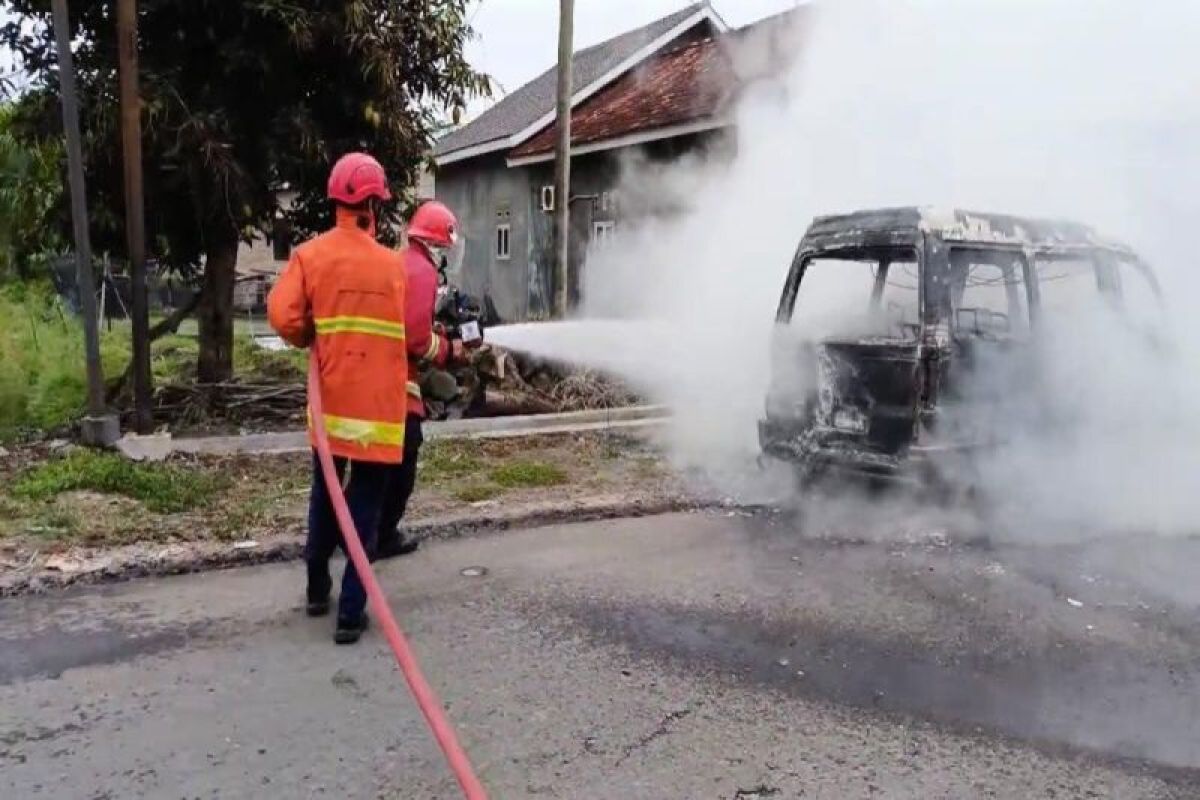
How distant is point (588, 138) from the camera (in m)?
14.3

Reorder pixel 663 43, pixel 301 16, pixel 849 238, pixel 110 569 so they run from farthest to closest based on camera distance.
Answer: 1. pixel 663 43
2. pixel 301 16
3. pixel 849 238
4. pixel 110 569

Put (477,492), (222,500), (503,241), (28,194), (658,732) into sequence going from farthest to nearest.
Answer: (503,241) < (28,194) < (477,492) < (222,500) < (658,732)

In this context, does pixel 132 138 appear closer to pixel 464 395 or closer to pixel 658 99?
pixel 464 395

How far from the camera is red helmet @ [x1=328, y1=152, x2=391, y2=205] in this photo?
399 centimetres

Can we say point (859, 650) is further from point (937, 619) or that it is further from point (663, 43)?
point (663, 43)

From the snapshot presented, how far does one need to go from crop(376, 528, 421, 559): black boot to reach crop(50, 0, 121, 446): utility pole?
2693 millimetres

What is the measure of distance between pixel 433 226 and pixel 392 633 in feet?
7.58

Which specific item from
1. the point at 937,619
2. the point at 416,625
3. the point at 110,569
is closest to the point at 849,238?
the point at 937,619

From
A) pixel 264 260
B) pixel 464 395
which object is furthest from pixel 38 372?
pixel 264 260

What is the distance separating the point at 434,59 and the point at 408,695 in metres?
6.29

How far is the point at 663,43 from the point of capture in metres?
16.9

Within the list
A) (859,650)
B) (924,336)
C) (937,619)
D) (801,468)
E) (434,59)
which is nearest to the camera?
(859,650)

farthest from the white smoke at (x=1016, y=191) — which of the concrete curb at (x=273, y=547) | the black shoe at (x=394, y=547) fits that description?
the black shoe at (x=394, y=547)

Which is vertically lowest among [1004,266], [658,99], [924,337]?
[924,337]
